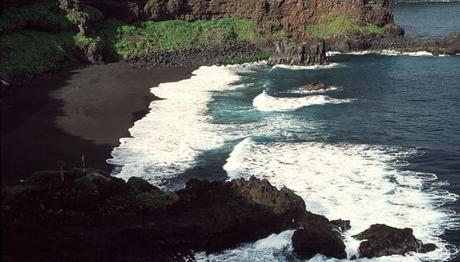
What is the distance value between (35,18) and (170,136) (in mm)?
41608

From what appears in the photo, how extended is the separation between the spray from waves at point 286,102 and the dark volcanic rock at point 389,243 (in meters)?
31.2

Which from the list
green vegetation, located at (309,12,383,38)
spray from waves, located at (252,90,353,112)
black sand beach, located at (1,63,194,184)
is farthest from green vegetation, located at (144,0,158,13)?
spray from waves, located at (252,90,353,112)

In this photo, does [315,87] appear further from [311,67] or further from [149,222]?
[149,222]

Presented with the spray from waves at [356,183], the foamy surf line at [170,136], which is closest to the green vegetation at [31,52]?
the foamy surf line at [170,136]

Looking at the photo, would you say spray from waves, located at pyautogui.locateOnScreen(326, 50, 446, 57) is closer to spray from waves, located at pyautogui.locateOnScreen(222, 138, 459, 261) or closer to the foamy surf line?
the foamy surf line

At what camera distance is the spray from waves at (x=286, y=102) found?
61.8m

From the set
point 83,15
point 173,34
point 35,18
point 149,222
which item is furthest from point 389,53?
point 149,222

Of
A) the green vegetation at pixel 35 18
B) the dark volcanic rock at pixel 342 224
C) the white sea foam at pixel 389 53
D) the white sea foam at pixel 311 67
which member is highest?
the green vegetation at pixel 35 18

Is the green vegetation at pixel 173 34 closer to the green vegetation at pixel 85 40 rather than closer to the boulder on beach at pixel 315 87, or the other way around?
the green vegetation at pixel 85 40

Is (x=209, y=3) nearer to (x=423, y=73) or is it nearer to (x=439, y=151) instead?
(x=423, y=73)

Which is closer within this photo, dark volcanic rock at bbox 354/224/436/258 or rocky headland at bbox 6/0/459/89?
dark volcanic rock at bbox 354/224/436/258

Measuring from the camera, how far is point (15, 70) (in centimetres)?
7125

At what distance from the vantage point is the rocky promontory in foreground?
93.8 ft

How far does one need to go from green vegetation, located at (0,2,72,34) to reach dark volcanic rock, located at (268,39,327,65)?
105 feet
